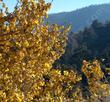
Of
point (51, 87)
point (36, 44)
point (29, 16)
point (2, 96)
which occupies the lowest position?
point (51, 87)

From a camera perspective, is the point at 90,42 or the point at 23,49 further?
the point at 90,42

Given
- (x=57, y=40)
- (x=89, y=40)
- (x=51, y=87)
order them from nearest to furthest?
(x=57, y=40), (x=51, y=87), (x=89, y=40)

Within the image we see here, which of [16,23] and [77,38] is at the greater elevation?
[16,23]

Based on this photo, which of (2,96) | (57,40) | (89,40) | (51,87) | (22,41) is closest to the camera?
(2,96)

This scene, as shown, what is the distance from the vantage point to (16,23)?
25.9 ft

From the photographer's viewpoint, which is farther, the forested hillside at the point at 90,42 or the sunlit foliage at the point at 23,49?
the forested hillside at the point at 90,42

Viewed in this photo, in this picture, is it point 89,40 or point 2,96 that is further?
point 89,40

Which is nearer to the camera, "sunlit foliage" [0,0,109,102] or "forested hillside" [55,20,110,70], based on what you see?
"sunlit foliage" [0,0,109,102]

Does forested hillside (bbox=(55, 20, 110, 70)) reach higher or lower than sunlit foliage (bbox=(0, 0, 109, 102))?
lower

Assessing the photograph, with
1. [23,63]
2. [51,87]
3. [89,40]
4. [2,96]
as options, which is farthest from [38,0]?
[89,40]

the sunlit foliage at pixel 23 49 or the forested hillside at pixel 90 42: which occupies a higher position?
the sunlit foliage at pixel 23 49

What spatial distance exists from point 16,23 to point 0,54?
0.76 metres

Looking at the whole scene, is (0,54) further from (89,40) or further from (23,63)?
(89,40)

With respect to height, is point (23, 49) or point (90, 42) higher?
point (23, 49)
